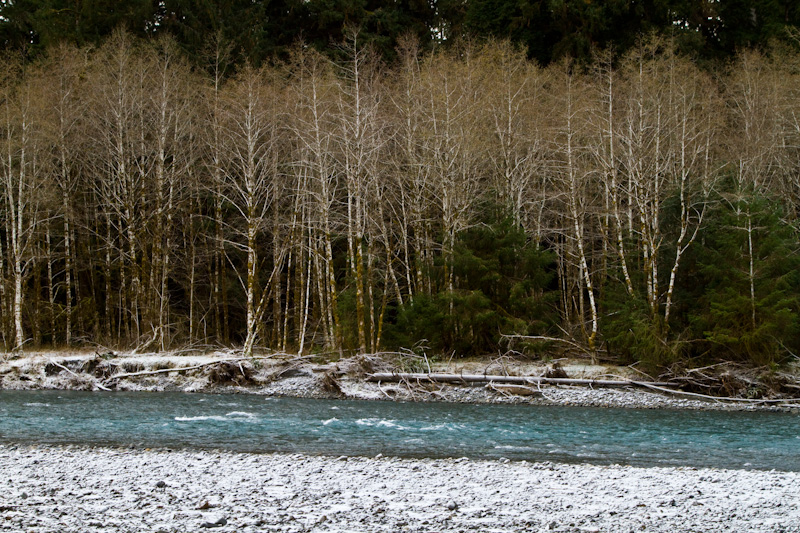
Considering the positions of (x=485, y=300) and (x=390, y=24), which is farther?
(x=390, y=24)

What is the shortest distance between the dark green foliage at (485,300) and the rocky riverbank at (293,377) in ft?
4.34

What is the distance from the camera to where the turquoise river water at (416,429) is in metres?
11.5

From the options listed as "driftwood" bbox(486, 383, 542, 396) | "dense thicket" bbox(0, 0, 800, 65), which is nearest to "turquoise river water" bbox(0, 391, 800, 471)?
"driftwood" bbox(486, 383, 542, 396)

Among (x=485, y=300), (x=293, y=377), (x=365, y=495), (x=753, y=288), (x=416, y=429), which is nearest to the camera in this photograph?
(x=365, y=495)

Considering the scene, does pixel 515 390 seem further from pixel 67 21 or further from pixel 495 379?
pixel 67 21

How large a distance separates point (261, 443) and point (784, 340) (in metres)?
14.5

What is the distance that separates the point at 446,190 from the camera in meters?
22.7

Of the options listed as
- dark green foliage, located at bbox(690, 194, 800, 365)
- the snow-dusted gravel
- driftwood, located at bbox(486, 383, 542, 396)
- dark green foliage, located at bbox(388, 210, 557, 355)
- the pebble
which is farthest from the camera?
dark green foliage, located at bbox(388, 210, 557, 355)

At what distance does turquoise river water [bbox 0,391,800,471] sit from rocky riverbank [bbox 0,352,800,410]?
1.10 metres

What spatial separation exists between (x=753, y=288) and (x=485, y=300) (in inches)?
297

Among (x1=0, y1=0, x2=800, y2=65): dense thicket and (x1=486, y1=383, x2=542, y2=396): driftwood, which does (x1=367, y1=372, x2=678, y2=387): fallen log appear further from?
(x1=0, y1=0, x2=800, y2=65): dense thicket

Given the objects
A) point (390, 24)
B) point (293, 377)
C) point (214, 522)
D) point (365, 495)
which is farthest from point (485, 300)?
point (390, 24)

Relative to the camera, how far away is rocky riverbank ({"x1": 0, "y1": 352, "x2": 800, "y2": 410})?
58.4ft

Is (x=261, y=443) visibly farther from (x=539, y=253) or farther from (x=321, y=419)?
(x=539, y=253)
